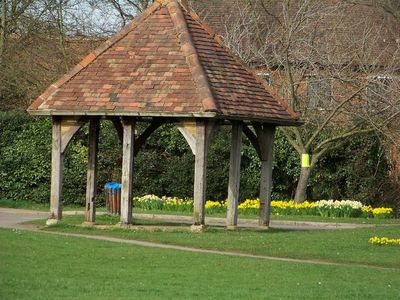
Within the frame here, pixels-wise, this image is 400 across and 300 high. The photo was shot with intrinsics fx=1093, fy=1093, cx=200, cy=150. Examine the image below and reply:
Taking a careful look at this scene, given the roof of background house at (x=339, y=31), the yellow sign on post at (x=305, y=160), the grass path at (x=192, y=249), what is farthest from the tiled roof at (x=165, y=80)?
the roof of background house at (x=339, y=31)

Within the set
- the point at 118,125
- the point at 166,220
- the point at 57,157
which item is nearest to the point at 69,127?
the point at 57,157

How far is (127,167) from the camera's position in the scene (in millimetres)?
22688

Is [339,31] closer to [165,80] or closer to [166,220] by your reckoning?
[166,220]

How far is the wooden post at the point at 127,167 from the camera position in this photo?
22641 mm

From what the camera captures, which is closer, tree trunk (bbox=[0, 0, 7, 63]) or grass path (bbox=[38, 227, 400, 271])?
grass path (bbox=[38, 227, 400, 271])

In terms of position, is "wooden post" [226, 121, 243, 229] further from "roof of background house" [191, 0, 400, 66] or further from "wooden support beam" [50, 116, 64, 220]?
"roof of background house" [191, 0, 400, 66]

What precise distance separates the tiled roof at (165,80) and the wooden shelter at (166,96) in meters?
0.02

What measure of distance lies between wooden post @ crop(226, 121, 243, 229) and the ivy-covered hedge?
11.3m

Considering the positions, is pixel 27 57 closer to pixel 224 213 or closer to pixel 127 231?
pixel 224 213

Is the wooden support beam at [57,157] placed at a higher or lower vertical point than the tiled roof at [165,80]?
lower

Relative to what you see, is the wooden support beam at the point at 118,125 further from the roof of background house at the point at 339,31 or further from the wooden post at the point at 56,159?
the roof of background house at the point at 339,31

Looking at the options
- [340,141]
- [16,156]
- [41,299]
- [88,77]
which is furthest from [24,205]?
[41,299]

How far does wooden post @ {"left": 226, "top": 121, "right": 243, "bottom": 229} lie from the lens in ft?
76.7

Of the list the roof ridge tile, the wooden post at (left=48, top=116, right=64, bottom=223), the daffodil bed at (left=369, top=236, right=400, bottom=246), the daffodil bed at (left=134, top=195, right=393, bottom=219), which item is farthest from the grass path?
the daffodil bed at (left=134, top=195, right=393, bottom=219)
